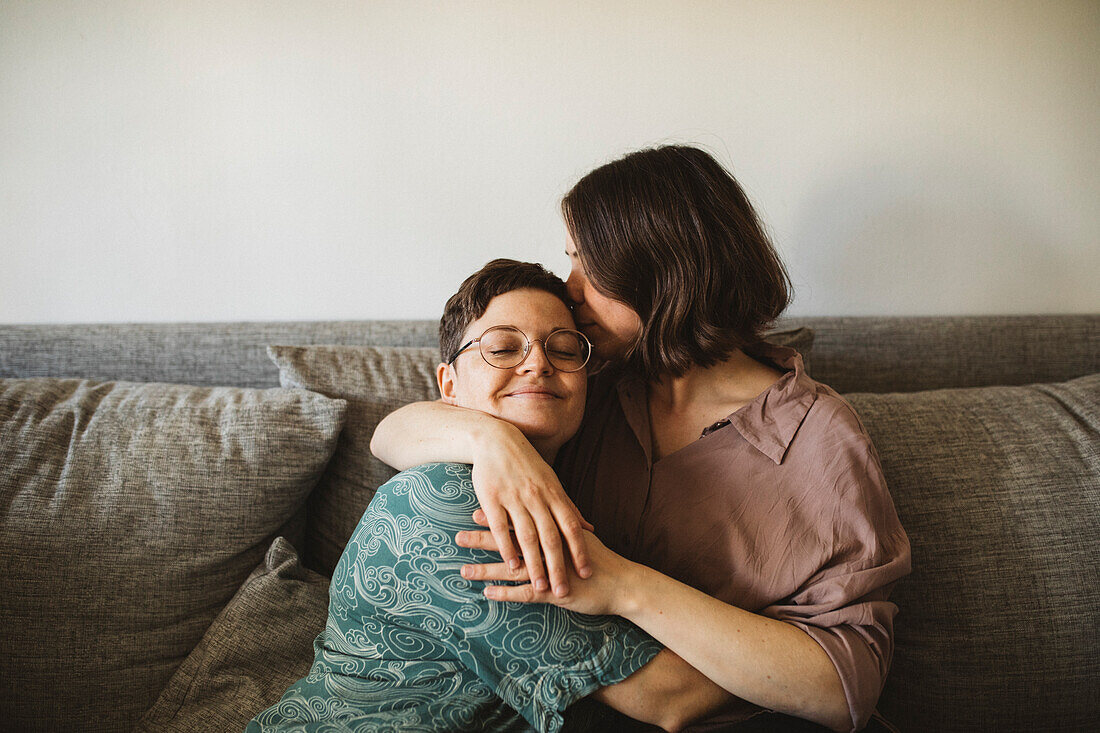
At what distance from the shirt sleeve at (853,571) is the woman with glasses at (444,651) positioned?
0.18 m

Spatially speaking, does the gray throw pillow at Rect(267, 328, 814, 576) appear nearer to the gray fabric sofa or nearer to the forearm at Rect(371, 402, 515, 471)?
the gray fabric sofa

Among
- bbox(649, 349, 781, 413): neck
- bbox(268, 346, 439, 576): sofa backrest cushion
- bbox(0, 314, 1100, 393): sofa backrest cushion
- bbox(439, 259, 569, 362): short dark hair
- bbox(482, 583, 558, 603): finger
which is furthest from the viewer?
bbox(0, 314, 1100, 393): sofa backrest cushion

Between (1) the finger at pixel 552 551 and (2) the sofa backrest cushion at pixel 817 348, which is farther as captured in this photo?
(2) the sofa backrest cushion at pixel 817 348

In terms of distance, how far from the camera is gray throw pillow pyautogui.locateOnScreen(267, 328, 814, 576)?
52.4 inches

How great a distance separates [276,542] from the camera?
4.09 feet

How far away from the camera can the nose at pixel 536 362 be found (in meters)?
1.02

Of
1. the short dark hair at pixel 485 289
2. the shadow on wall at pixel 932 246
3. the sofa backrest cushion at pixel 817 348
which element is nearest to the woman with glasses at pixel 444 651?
the short dark hair at pixel 485 289

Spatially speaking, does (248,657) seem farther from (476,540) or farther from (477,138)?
(477,138)

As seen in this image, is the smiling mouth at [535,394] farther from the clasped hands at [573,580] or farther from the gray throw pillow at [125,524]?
the gray throw pillow at [125,524]

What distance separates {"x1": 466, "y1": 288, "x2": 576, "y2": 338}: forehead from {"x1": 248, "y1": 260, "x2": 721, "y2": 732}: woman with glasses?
24cm

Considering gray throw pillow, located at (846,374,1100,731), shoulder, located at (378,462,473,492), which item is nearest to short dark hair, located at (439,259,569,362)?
shoulder, located at (378,462,473,492)

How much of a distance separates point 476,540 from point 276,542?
575mm

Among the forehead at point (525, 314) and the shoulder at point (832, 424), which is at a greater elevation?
the forehead at point (525, 314)

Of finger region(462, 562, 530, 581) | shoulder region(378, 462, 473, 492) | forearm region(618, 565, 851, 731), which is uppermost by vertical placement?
shoulder region(378, 462, 473, 492)
